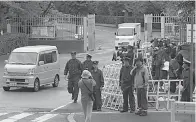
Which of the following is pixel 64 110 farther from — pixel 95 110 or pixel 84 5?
pixel 84 5

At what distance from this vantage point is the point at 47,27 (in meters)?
45.2

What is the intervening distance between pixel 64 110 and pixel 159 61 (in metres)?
4.57

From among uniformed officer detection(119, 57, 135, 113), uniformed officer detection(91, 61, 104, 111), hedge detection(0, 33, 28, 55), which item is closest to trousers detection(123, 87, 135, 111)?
uniformed officer detection(119, 57, 135, 113)

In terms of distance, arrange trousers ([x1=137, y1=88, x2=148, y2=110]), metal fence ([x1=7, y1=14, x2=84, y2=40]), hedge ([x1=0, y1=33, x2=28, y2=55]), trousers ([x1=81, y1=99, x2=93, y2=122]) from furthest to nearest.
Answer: metal fence ([x1=7, y1=14, x2=84, y2=40]) → hedge ([x1=0, y1=33, x2=28, y2=55]) → trousers ([x1=137, y1=88, x2=148, y2=110]) → trousers ([x1=81, y1=99, x2=93, y2=122])

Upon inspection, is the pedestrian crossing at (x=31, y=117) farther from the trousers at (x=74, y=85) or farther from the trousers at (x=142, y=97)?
the trousers at (x=142, y=97)

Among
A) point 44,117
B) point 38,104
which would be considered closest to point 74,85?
point 38,104

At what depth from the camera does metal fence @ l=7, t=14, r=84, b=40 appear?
45103mm

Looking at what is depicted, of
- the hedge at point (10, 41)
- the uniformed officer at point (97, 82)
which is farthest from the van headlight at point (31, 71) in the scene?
the hedge at point (10, 41)

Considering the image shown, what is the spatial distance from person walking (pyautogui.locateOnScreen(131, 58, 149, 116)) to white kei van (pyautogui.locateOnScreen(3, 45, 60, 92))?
818 centimetres

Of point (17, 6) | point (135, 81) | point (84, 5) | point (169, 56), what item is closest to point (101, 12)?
point (84, 5)

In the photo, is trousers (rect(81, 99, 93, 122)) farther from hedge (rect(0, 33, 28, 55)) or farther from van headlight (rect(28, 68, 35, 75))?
hedge (rect(0, 33, 28, 55))

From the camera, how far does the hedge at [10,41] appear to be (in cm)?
4041

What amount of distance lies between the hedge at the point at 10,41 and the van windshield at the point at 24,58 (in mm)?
16314

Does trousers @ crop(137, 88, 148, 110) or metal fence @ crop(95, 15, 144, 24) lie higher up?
metal fence @ crop(95, 15, 144, 24)
